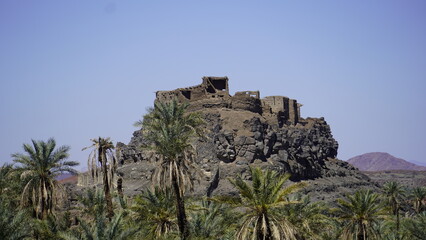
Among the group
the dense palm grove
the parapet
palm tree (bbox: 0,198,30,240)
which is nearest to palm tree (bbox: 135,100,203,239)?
the dense palm grove

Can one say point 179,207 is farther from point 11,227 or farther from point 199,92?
point 199,92

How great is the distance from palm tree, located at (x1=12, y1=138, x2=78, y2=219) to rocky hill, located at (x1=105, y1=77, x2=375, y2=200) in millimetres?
33531

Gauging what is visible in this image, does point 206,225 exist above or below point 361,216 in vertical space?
below

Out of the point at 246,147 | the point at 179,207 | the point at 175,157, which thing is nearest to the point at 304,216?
the point at 179,207

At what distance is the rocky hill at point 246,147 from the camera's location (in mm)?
72000

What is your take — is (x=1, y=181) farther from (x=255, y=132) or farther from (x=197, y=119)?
(x=255, y=132)

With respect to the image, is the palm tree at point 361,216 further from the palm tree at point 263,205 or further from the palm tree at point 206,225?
the palm tree at point 263,205

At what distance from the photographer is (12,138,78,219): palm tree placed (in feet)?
106

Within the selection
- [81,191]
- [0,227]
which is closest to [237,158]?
[81,191]

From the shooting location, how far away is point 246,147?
74938 millimetres

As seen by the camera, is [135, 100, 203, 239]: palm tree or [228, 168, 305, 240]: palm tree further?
[135, 100, 203, 239]: palm tree

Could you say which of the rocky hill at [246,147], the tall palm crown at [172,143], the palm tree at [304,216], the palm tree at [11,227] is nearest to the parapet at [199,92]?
the rocky hill at [246,147]

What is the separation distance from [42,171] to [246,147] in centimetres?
4483

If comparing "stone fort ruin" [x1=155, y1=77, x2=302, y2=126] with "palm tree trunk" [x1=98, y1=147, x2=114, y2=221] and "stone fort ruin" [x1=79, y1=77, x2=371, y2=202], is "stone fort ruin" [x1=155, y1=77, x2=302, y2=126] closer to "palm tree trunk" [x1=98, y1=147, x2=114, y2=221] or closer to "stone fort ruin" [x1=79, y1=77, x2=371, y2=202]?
"stone fort ruin" [x1=79, y1=77, x2=371, y2=202]
